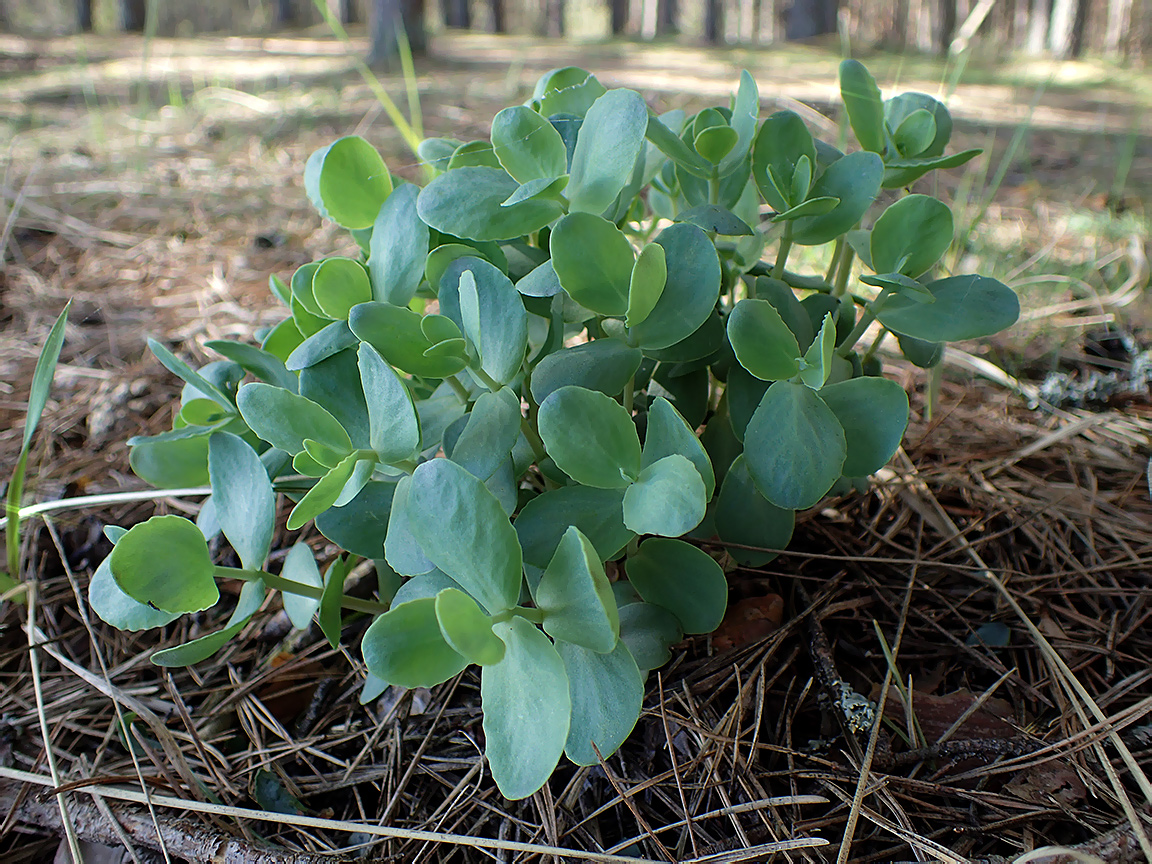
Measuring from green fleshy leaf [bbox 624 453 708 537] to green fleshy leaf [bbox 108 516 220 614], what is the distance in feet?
1.31

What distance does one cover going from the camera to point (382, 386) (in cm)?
65

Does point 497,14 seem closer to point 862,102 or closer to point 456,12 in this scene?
point 456,12

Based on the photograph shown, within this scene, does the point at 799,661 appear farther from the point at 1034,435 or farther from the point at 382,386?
the point at 1034,435

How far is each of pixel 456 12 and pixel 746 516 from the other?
20.0 m

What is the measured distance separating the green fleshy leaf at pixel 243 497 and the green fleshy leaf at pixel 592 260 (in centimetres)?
35

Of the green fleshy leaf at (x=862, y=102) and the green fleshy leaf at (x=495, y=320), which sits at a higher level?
the green fleshy leaf at (x=862, y=102)

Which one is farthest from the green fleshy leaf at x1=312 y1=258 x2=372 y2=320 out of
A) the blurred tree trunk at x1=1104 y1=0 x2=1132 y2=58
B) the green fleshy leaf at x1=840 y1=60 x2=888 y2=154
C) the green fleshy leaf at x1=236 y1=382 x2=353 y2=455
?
the blurred tree trunk at x1=1104 y1=0 x2=1132 y2=58

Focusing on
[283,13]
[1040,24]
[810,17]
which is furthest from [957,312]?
[283,13]

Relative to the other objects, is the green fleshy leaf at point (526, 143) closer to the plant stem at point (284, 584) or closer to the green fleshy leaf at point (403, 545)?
the green fleshy leaf at point (403, 545)

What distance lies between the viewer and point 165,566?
2.29ft

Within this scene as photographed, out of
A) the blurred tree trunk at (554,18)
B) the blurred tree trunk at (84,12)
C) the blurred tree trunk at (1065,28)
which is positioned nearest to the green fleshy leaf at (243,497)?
the blurred tree trunk at (1065,28)

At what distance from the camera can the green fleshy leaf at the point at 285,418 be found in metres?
0.66

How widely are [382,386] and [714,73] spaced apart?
698cm

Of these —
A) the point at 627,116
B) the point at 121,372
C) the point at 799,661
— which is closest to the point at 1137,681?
the point at 799,661
